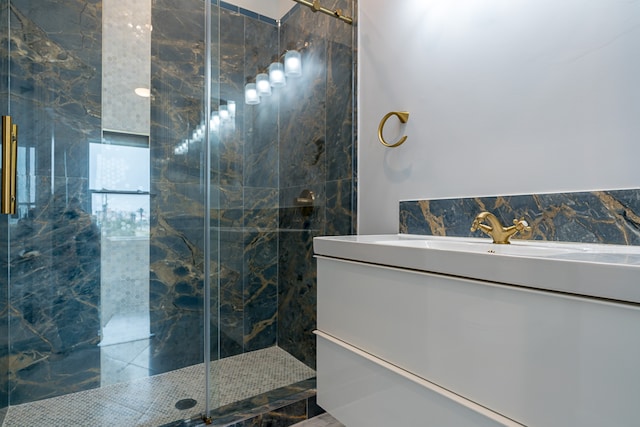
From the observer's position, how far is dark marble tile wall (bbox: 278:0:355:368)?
1.91 metres

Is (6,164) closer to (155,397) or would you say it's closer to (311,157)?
(155,397)

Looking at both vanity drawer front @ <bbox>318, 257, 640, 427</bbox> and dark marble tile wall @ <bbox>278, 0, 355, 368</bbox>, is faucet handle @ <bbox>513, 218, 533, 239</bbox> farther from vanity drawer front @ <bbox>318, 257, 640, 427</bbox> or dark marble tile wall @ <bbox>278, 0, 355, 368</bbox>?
dark marble tile wall @ <bbox>278, 0, 355, 368</bbox>

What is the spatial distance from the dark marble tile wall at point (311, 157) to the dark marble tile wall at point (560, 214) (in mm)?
607

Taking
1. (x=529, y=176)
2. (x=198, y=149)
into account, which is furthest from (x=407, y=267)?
(x=198, y=149)

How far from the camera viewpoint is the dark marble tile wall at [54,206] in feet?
5.73

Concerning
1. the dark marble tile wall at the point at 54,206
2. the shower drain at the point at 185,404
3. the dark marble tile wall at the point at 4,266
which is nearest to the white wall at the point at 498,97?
the shower drain at the point at 185,404

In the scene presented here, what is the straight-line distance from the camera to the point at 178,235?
2.04 meters

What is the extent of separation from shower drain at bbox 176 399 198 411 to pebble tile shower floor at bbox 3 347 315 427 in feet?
0.06

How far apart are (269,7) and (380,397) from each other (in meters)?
2.31

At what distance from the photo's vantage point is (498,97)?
122 centimetres

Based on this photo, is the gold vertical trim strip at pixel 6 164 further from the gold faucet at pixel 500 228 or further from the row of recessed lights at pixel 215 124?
the gold faucet at pixel 500 228

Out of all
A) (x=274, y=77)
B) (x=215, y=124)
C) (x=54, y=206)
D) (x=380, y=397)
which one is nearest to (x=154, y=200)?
(x=54, y=206)

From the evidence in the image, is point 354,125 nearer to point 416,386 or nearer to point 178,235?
point 178,235

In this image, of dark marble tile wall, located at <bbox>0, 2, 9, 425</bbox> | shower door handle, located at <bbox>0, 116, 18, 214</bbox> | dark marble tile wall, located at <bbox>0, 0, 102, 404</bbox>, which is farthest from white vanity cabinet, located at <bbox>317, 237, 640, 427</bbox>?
A: dark marble tile wall, located at <bbox>0, 2, 9, 425</bbox>
